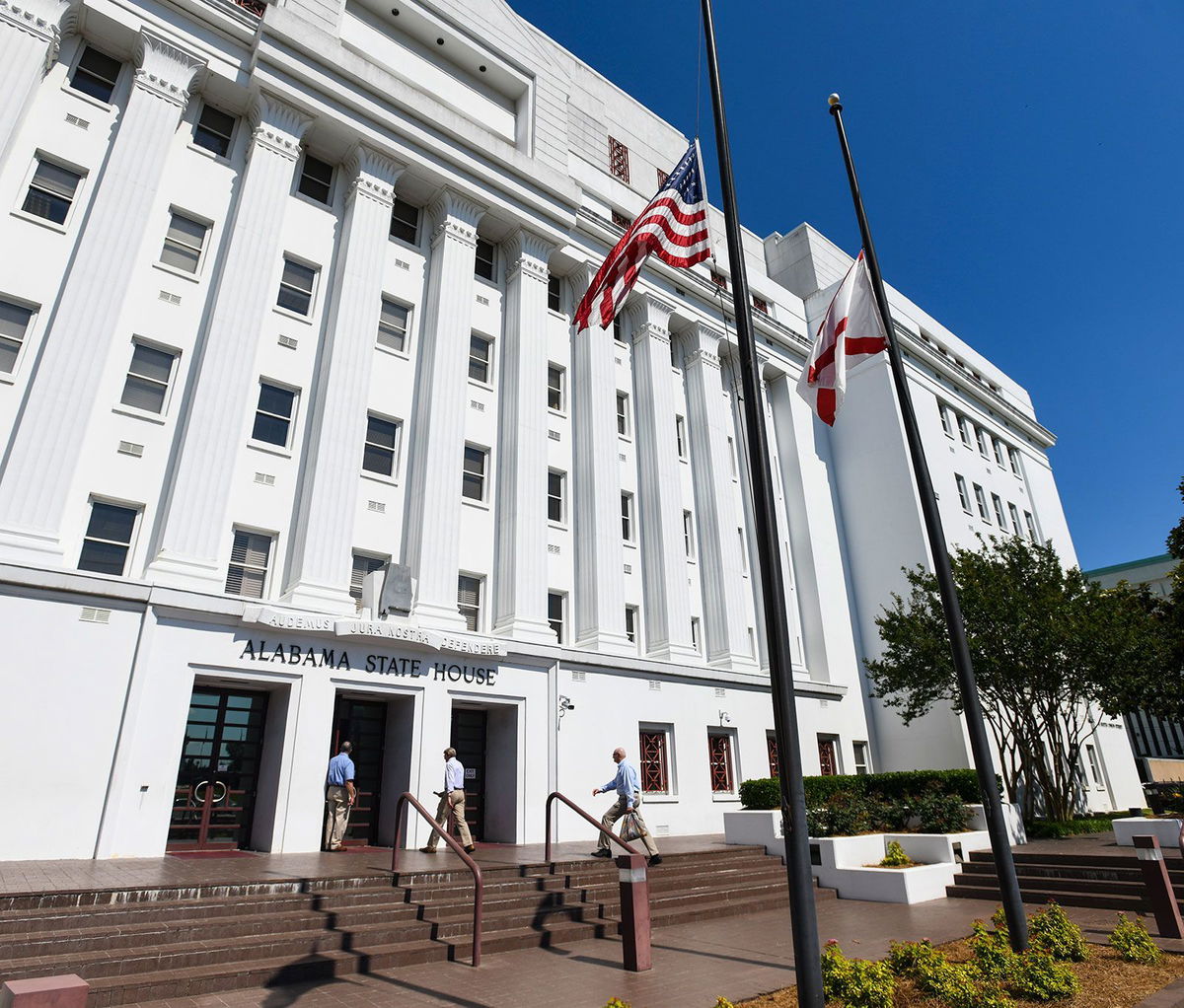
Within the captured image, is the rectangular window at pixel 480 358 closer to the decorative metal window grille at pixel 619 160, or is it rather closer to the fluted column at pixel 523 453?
the fluted column at pixel 523 453

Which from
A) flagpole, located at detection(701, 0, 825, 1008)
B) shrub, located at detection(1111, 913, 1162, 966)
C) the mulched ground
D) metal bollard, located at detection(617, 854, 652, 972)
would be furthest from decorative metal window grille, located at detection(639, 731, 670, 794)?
flagpole, located at detection(701, 0, 825, 1008)

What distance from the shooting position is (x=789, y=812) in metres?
6.30

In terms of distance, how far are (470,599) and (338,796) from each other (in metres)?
6.80

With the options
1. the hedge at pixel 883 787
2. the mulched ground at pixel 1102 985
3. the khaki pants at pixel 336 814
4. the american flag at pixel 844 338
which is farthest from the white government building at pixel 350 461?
the mulched ground at pixel 1102 985

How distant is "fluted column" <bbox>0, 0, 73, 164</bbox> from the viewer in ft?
51.9

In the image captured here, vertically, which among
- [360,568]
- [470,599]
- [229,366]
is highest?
[229,366]

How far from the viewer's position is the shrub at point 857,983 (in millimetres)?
6363

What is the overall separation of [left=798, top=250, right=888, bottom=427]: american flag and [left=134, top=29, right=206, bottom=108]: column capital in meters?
17.5

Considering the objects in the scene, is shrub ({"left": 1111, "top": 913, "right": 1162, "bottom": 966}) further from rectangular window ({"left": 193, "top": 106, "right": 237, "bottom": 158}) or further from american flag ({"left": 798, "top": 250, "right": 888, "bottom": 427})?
rectangular window ({"left": 193, "top": 106, "right": 237, "bottom": 158})

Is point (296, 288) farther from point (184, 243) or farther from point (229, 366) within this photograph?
point (229, 366)

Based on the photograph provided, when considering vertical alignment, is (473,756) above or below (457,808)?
above

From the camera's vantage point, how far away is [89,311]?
15.7 metres

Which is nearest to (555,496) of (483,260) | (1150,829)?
(483,260)

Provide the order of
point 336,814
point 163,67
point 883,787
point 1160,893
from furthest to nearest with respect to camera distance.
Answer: point 883,787
point 163,67
point 336,814
point 1160,893
